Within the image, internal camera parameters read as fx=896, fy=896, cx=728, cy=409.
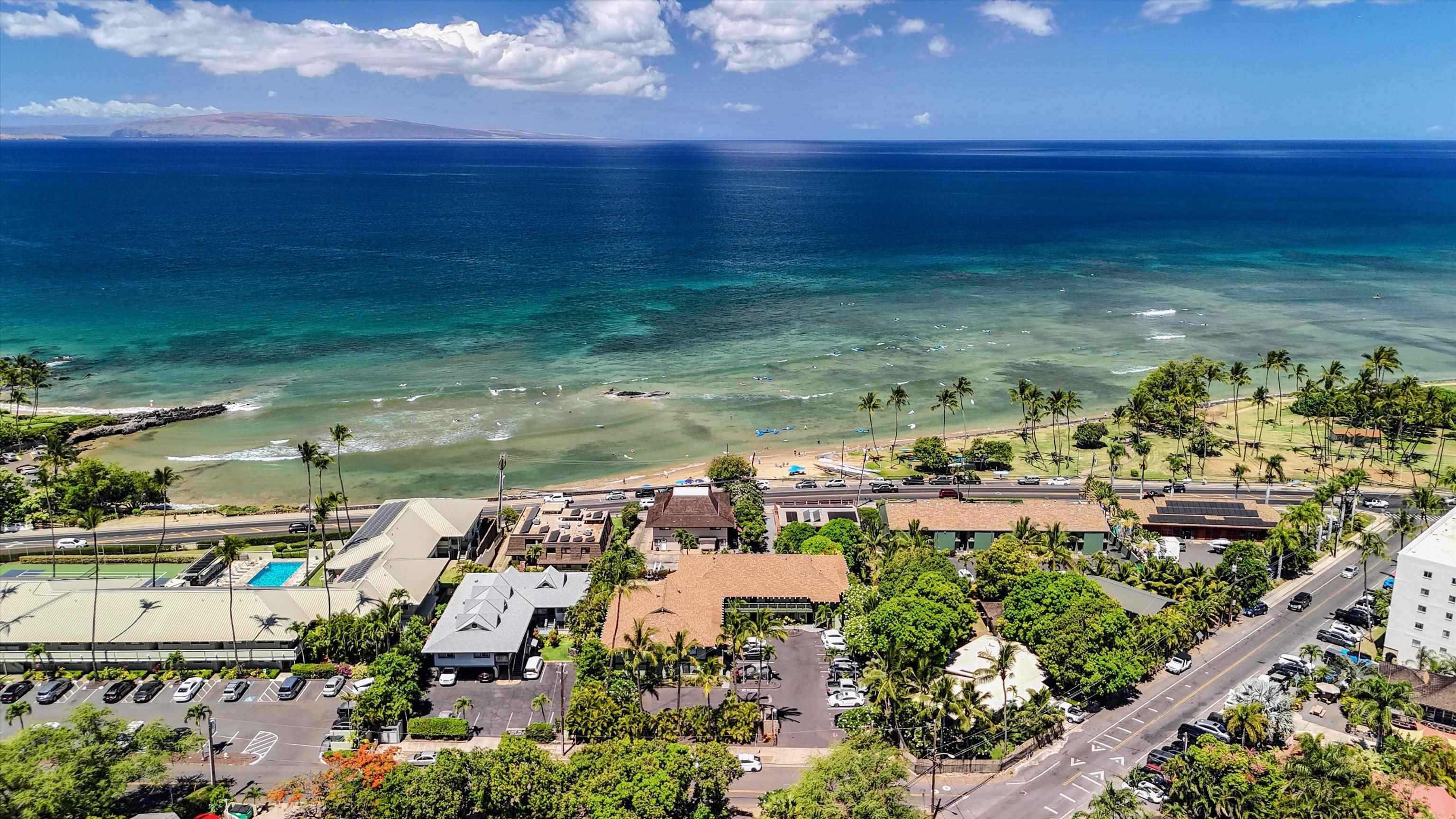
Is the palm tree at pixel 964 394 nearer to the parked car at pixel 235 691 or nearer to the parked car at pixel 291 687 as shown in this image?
the parked car at pixel 291 687

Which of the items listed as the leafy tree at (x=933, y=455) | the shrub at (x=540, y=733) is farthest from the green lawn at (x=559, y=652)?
the leafy tree at (x=933, y=455)

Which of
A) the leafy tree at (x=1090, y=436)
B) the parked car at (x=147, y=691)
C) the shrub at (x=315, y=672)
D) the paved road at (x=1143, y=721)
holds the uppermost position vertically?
the leafy tree at (x=1090, y=436)

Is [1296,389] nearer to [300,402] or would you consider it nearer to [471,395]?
→ [471,395]

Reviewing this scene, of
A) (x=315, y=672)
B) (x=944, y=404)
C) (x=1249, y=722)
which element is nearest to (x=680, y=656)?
(x=315, y=672)

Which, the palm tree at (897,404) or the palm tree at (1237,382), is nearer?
the palm tree at (897,404)

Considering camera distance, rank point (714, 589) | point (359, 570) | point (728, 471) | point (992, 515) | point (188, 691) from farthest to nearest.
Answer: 1. point (728, 471)
2. point (992, 515)
3. point (359, 570)
4. point (714, 589)
5. point (188, 691)

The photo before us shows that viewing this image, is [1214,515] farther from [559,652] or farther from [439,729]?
[439,729]
